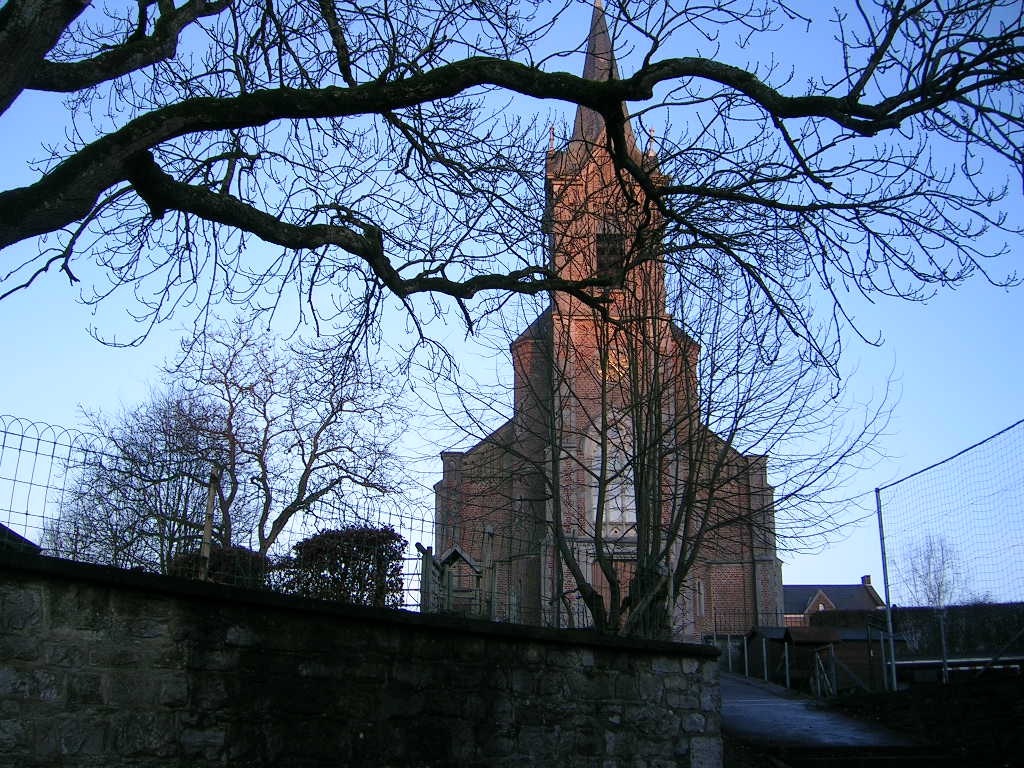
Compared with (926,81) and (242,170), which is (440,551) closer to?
(242,170)

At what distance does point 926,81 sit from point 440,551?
540cm

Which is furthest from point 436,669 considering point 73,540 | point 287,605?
point 73,540

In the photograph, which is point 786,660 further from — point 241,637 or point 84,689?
point 84,689

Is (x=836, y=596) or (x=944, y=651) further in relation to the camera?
(x=836, y=596)

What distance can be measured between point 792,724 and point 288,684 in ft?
29.7

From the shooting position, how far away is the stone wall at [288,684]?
5.11 meters

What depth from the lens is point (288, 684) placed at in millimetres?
6012

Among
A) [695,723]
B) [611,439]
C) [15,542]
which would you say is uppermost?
[611,439]

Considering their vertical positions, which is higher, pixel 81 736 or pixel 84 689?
pixel 84 689

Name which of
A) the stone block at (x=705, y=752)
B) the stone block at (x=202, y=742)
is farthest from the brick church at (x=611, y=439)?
the stone block at (x=202, y=742)

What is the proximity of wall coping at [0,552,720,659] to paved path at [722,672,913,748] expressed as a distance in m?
4.12

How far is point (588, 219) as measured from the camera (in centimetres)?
1037

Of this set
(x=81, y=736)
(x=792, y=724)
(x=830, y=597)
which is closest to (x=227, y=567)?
(x=81, y=736)

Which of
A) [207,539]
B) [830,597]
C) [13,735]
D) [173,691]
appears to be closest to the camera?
[13,735]
